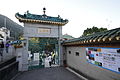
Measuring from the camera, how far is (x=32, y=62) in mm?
8781

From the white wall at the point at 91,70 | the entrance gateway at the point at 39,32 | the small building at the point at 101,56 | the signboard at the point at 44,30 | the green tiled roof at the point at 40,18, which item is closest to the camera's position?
the small building at the point at 101,56

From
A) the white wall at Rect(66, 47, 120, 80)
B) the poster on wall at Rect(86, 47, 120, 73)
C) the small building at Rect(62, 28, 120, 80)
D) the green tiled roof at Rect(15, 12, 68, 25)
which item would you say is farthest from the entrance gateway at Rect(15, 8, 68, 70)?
the poster on wall at Rect(86, 47, 120, 73)

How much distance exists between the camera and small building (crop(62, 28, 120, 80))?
3.69 meters

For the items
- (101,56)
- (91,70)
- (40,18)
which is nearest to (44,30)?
(40,18)

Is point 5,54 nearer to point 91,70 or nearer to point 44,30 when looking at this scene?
point 44,30

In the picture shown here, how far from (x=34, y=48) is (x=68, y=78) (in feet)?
18.8

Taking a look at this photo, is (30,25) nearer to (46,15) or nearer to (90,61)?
(46,15)

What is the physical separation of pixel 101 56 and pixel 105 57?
29 cm

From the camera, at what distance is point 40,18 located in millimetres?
8688

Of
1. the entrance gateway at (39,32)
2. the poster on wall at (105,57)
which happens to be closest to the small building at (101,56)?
the poster on wall at (105,57)

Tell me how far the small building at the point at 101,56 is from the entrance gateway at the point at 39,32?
13.6ft

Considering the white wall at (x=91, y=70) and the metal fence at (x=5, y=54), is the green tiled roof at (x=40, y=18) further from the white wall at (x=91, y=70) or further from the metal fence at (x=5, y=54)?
the white wall at (x=91, y=70)

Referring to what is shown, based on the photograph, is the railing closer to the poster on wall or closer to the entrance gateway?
the entrance gateway

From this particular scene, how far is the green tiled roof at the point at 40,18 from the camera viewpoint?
7854mm
